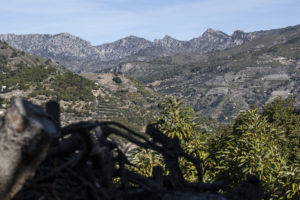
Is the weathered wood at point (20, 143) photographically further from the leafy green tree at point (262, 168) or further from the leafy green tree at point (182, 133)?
the leafy green tree at point (182, 133)

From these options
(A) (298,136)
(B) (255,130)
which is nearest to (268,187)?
(B) (255,130)

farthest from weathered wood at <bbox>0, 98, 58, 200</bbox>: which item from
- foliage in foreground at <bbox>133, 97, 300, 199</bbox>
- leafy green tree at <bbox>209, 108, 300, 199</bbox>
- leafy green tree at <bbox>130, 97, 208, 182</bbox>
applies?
leafy green tree at <bbox>130, 97, 208, 182</bbox>

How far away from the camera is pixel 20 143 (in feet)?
8.11

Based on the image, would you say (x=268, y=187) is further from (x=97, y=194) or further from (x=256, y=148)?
(x=97, y=194)

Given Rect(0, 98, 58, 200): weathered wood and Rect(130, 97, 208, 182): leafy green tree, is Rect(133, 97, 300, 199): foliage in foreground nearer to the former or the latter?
Rect(130, 97, 208, 182): leafy green tree

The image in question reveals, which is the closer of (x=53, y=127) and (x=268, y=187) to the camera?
(x=53, y=127)

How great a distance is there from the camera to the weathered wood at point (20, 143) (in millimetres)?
2479

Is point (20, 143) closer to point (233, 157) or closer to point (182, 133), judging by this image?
point (182, 133)

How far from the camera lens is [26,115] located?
98.1 inches

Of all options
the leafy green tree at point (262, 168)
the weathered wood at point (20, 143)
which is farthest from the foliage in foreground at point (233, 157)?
the weathered wood at point (20, 143)

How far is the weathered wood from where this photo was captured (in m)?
2.48

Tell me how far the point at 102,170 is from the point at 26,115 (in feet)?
3.21

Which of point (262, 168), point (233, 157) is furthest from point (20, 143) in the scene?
point (233, 157)

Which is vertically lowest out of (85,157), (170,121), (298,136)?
(298,136)
